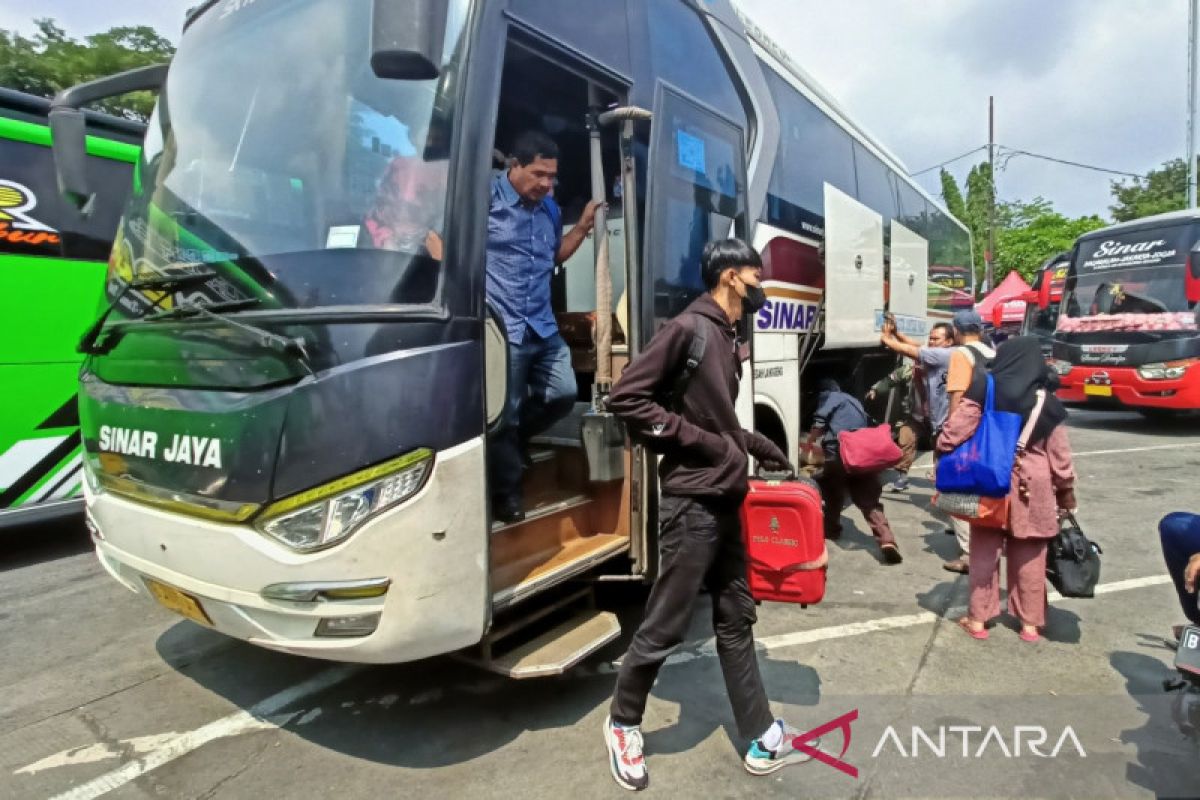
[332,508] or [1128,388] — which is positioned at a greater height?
[1128,388]

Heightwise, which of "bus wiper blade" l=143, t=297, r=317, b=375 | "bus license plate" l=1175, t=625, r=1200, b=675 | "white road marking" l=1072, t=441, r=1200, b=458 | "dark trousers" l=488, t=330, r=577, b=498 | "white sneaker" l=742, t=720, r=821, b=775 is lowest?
"white sneaker" l=742, t=720, r=821, b=775

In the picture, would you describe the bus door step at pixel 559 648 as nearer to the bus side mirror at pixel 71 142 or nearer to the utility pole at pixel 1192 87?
the bus side mirror at pixel 71 142

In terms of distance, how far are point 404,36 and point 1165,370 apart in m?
12.1

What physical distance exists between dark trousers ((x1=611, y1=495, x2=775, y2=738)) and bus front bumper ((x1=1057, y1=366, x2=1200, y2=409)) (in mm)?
10864

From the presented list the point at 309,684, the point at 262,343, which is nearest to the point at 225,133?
the point at 262,343

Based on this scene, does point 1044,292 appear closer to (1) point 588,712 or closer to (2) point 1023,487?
(2) point 1023,487

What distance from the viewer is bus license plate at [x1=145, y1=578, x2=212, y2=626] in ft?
8.70

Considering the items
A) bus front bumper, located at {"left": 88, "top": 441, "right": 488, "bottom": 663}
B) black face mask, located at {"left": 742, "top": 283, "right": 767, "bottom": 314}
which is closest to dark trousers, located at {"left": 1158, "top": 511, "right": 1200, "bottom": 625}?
black face mask, located at {"left": 742, "top": 283, "right": 767, "bottom": 314}

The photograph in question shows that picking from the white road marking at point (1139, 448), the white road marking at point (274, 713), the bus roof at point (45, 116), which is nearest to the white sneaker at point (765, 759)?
the white road marking at point (274, 713)

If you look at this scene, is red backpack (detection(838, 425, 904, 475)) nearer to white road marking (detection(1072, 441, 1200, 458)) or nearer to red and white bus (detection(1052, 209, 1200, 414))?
white road marking (detection(1072, 441, 1200, 458))

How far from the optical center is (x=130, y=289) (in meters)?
2.92

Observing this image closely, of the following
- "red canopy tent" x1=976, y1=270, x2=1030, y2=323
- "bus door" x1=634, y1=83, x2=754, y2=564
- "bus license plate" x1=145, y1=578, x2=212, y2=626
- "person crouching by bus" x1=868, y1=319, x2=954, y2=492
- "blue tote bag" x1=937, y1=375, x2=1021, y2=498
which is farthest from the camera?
"red canopy tent" x1=976, y1=270, x2=1030, y2=323

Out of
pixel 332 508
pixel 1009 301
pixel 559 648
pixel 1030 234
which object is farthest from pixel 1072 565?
pixel 1030 234

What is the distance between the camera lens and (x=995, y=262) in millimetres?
36625
